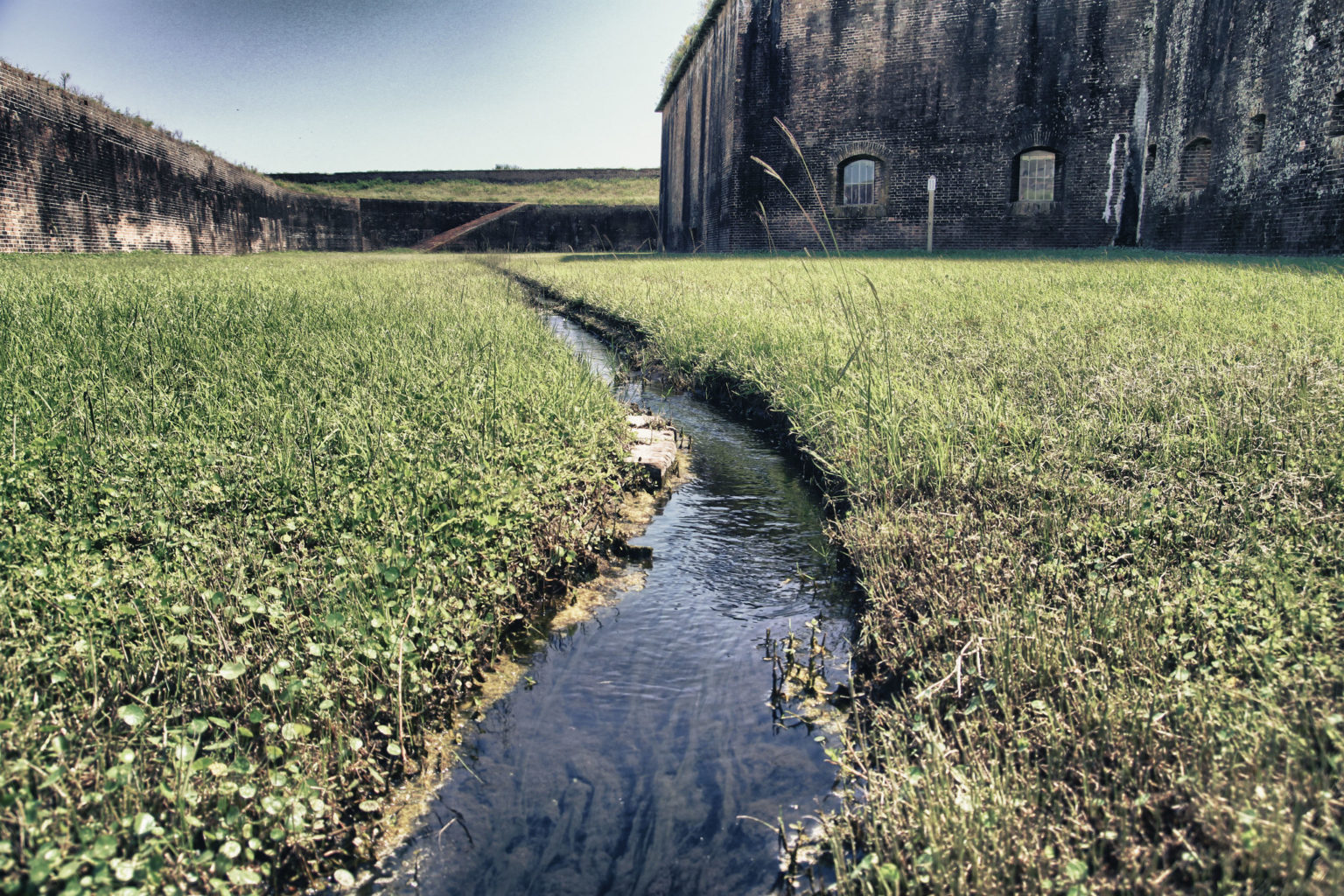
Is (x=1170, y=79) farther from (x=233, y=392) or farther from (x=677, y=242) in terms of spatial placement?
(x=233, y=392)

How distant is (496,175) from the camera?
38688mm

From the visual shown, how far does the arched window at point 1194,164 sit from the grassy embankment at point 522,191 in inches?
793

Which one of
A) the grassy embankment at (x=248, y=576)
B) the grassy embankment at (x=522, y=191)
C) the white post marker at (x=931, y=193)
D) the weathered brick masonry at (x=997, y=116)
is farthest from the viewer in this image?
the grassy embankment at (x=522, y=191)

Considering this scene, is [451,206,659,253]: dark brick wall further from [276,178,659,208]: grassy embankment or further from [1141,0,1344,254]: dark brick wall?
[1141,0,1344,254]: dark brick wall

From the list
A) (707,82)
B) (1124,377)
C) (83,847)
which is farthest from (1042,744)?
(707,82)

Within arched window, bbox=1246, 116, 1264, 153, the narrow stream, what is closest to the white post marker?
arched window, bbox=1246, 116, 1264, 153

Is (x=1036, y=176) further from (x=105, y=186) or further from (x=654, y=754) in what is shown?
(x=654, y=754)

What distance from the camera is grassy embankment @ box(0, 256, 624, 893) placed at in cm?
155

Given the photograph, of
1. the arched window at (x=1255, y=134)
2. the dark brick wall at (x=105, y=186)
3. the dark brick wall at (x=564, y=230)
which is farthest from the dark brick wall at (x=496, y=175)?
the arched window at (x=1255, y=134)

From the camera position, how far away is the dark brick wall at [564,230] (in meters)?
30.1

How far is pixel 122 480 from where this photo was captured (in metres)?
2.73

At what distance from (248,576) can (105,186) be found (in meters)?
18.1

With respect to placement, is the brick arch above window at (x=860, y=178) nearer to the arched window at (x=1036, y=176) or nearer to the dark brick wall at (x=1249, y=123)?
the arched window at (x=1036, y=176)

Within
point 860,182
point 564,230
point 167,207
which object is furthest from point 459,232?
point 860,182
